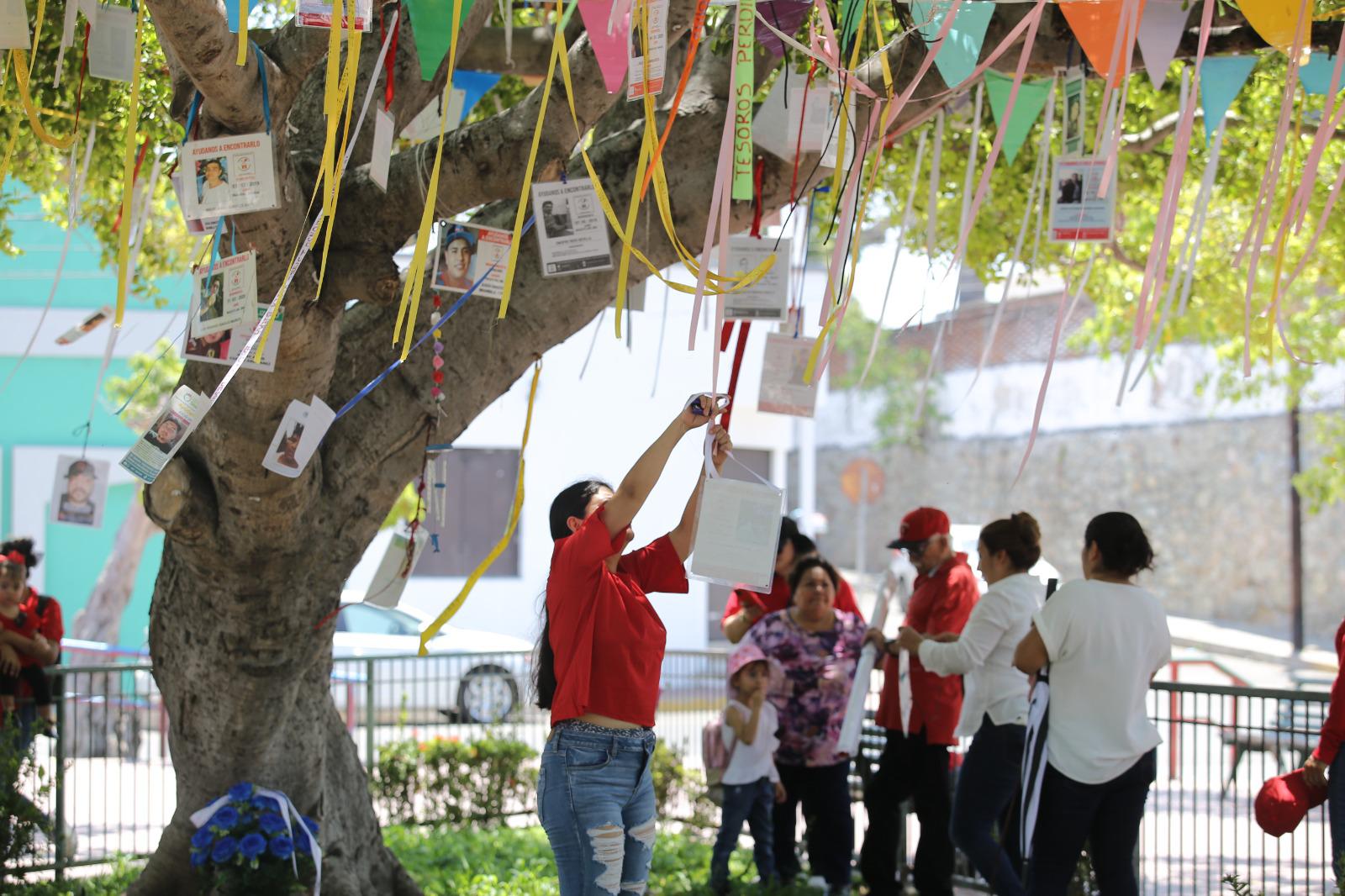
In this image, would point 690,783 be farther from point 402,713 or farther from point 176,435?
point 176,435

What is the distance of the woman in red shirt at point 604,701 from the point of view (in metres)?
3.78

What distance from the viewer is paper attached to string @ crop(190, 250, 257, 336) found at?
3883 mm

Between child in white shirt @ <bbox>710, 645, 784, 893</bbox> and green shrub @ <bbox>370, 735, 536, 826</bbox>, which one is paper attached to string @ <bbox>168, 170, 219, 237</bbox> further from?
green shrub @ <bbox>370, 735, 536, 826</bbox>

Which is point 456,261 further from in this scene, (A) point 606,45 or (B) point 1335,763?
(B) point 1335,763

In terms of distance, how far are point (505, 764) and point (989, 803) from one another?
3.64 metres

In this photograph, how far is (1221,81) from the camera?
184 inches

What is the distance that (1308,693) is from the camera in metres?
5.66

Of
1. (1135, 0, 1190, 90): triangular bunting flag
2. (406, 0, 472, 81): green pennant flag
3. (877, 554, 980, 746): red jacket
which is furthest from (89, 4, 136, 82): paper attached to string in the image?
(877, 554, 980, 746): red jacket

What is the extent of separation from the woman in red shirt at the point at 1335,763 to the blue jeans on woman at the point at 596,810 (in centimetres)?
235

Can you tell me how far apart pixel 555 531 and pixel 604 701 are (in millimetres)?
621

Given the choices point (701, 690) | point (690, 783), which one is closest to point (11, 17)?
point (690, 783)

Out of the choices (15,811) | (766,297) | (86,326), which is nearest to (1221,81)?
(766,297)

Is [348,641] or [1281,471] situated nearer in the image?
[348,641]

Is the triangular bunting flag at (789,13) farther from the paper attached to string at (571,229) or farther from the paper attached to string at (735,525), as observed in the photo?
the paper attached to string at (735,525)
